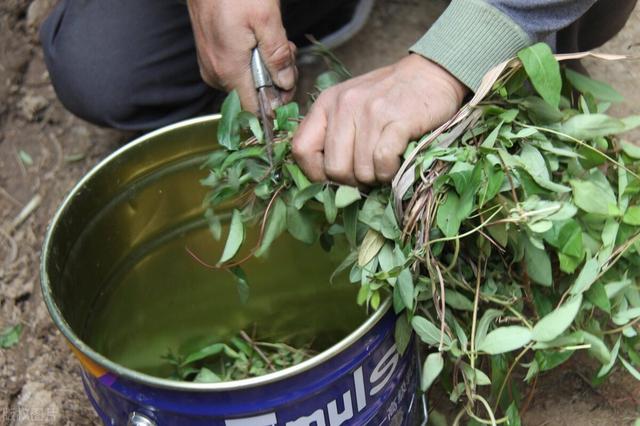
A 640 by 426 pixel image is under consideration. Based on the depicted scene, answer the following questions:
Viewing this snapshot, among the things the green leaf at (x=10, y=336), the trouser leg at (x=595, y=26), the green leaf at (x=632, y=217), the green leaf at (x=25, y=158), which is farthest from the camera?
the green leaf at (x=25, y=158)

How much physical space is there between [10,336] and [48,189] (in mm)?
335

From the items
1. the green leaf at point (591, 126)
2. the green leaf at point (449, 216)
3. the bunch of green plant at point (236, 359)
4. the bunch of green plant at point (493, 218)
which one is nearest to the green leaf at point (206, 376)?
the bunch of green plant at point (236, 359)

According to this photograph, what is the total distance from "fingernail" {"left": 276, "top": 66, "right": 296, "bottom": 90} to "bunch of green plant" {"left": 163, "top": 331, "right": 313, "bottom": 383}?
44cm

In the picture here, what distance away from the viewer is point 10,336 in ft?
4.77

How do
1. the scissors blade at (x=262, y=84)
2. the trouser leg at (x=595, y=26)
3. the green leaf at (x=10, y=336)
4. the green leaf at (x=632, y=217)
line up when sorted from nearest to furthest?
the green leaf at (x=632, y=217)
the scissors blade at (x=262, y=84)
the trouser leg at (x=595, y=26)
the green leaf at (x=10, y=336)

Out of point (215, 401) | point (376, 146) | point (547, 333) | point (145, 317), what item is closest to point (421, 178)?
point (376, 146)

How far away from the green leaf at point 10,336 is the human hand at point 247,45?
1.99 feet

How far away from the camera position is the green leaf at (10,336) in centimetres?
144

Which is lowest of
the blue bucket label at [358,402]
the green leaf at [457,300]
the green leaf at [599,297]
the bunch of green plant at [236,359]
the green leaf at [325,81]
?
the bunch of green plant at [236,359]

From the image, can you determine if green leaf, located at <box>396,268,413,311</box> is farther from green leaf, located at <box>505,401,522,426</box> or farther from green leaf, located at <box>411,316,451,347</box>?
green leaf, located at <box>505,401,522,426</box>

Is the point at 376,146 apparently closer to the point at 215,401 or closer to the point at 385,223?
the point at 385,223

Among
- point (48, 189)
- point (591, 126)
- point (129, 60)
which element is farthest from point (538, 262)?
point (48, 189)

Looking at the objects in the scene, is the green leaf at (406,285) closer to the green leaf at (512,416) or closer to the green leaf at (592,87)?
the green leaf at (512,416)

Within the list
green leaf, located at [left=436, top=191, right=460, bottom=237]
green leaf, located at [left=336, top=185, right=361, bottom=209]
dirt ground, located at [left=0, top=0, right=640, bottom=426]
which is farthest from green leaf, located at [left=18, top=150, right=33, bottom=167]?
green leaf, located at [left=436, top=191, right=460, bottom=237]
